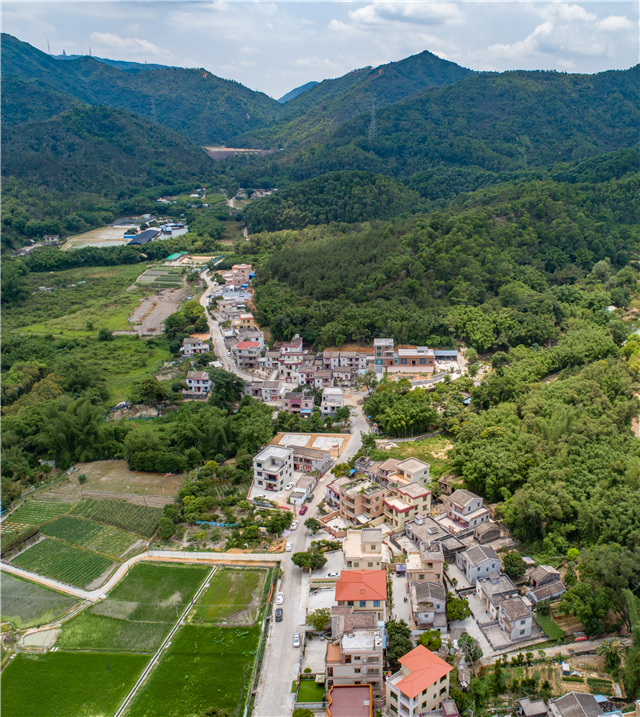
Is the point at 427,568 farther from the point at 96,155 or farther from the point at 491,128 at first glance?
the point at 96,155

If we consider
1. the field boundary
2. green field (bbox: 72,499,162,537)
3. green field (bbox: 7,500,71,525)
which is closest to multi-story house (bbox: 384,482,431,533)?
the field boundary

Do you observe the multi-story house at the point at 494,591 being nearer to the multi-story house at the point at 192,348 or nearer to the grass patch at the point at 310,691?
the grass patch at the point at 310,691

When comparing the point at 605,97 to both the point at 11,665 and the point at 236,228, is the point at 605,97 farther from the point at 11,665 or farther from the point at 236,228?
the point at 11,665

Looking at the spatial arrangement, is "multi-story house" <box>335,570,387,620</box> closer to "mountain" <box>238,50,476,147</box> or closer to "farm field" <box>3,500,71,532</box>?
"farm field" <box>3,500,71,532</box>

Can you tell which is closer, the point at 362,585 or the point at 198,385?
the point at 362,585

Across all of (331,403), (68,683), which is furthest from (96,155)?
(68,683)

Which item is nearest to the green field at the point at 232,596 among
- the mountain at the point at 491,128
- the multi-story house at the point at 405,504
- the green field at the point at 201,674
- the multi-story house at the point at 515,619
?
the green field at the point at 201,674

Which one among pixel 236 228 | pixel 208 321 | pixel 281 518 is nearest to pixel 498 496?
pixel 281 518

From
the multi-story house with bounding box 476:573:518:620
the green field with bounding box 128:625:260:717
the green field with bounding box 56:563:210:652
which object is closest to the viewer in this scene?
the green field with bounding box 128:625:260:717
